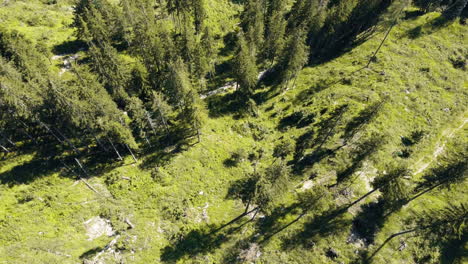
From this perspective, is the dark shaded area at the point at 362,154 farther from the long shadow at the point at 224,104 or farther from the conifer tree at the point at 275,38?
the conifer tree at the point at 275,38

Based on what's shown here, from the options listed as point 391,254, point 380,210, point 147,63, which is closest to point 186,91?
point 147,63

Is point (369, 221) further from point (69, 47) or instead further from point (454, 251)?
point (69, 47)

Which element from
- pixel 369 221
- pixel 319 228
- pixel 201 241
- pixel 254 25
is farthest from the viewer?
pixel 254 25

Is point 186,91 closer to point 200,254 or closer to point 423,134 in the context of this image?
point 200,254

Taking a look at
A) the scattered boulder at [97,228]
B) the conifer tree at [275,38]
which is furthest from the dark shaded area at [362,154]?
the scattered boulder at [97,228]

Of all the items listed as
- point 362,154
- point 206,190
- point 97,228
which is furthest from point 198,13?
point 97,228

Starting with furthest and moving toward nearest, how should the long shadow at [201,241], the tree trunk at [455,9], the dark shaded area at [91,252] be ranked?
the tree trunk at [455,9]
the long shadow at [201,241]
the dark shaded area at [91,252]

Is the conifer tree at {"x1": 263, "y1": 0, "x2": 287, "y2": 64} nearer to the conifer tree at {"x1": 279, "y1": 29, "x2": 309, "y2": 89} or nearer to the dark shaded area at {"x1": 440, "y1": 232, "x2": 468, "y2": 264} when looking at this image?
the conifer tree at {"x1": 279, "y1": 29, "x2": 309, "y2": 89}
